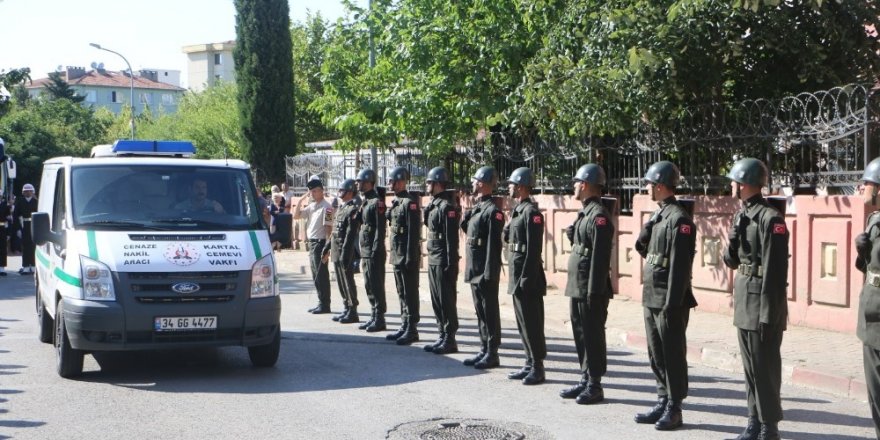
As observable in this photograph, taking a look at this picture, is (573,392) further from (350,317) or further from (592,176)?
(350,317)

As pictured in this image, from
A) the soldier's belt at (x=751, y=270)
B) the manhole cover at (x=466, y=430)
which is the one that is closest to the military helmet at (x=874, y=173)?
the soldier's belt at (x=751, y=270)

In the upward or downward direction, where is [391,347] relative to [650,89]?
downward

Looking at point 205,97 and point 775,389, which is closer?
point 775,389

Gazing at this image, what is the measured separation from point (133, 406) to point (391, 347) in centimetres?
374

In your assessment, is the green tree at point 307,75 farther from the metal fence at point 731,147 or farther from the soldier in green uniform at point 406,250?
the soldier in green uniform at point 406,250

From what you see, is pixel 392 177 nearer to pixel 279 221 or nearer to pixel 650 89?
pixel 279 221

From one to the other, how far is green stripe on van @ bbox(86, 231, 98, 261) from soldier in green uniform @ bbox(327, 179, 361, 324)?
417 cm

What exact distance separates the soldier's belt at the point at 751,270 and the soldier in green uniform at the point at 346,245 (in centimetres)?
678

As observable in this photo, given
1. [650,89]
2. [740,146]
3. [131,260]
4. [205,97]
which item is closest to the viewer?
[131,260]

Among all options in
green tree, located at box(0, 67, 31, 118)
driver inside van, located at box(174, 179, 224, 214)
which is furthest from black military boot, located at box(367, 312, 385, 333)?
green tree, located at box(0, 67, 31, 118)

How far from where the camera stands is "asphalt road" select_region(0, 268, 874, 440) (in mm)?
7625

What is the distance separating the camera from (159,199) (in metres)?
10.1

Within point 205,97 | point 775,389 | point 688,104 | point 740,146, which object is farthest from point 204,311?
point 205,97

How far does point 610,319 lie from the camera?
1305 centimetres
